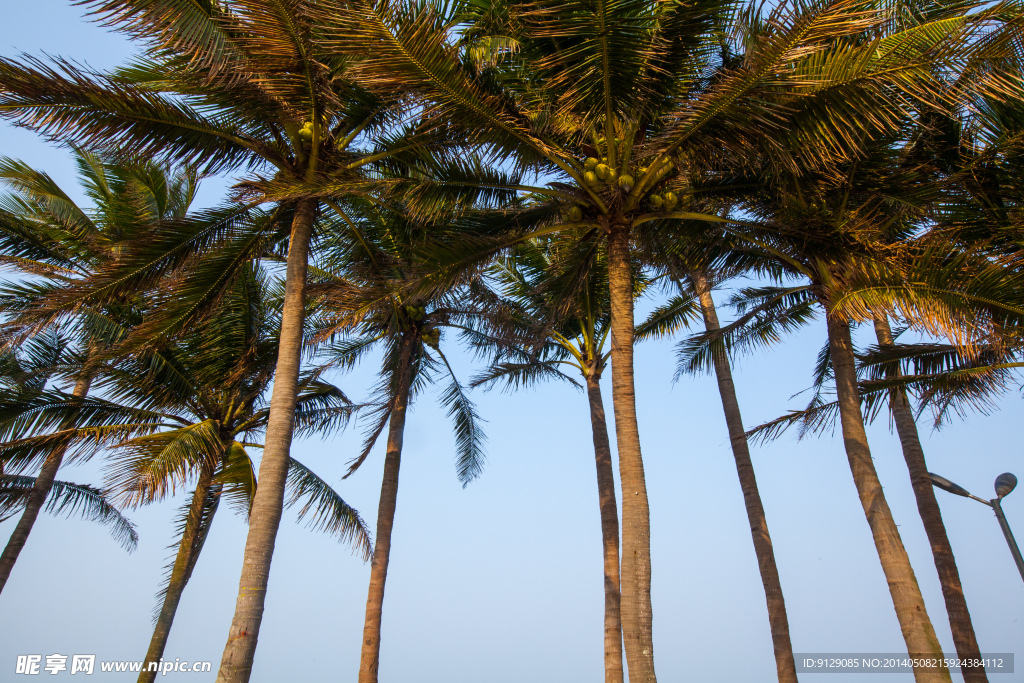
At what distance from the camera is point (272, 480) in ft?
23.1

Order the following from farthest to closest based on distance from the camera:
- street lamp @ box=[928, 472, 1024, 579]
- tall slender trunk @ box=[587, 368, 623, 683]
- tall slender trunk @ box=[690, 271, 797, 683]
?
tall slender trunk @ box=[587, 368, 623, 683] < tall slender trunk @ box=[690, 271, 797, 683] < street lamp @ box=[928, 472, 1024, 579]

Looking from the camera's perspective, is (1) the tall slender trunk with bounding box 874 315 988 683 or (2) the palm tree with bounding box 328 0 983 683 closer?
(2) the palm tree with bounding box 328 0 983 683

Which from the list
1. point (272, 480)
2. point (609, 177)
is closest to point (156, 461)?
point (272, 480)

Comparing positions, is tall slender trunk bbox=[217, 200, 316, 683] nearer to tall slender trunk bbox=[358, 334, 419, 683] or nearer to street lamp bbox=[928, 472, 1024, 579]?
tall slender trunk bbox=[358, 334, 419, 683]

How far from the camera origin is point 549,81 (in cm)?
749

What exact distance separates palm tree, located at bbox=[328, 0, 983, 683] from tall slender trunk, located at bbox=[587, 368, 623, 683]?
533cm

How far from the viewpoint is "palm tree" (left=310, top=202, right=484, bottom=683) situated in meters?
9.18

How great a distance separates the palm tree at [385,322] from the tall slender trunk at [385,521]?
1cm

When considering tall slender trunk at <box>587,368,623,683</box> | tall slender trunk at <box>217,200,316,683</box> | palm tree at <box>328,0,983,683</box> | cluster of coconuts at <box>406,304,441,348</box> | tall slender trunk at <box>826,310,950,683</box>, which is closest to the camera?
tall slender trunk at <box>217,200,316,683</box>

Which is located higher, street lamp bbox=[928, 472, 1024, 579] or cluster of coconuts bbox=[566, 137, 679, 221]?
cluster of coconuts bbox=[566, 137, 679, 221]

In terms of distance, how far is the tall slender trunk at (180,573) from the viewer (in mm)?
10852

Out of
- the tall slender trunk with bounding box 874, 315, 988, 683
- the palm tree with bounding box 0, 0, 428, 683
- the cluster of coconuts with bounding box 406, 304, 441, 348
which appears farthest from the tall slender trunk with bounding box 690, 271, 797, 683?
the palm tree with bounding box 0, 0, 428, 683

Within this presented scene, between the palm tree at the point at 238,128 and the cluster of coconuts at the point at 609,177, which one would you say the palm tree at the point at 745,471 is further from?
the palm tree at the point at 238,128

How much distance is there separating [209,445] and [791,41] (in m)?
8.94
